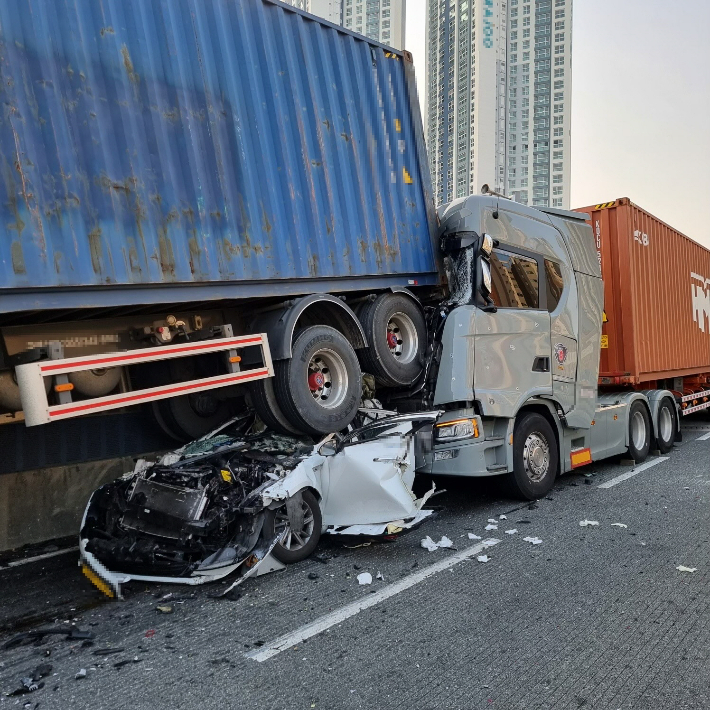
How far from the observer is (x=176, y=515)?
4.02 m

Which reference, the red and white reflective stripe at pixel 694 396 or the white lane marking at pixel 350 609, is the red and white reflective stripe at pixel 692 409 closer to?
the red and white reflective stripe at pixel 694 396

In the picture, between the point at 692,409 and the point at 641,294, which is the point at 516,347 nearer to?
the point at 641,294

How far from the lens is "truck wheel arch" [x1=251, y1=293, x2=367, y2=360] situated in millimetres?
4676

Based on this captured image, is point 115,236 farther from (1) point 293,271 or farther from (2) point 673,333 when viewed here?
(2) point 673,333

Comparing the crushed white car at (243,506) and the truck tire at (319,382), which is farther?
the truck tire at (319,382)

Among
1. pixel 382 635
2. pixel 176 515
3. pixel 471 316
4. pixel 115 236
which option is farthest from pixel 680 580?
pixel 115 236

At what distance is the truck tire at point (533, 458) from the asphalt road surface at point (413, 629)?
0.73 meters

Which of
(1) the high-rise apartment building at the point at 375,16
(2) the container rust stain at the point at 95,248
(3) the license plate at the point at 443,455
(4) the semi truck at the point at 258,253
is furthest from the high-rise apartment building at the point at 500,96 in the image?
(2) the container rust stain at the point at 95,248

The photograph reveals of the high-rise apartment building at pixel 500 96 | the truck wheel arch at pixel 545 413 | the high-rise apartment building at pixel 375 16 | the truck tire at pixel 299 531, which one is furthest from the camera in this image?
the high-rise apartment building at pixel 500 96

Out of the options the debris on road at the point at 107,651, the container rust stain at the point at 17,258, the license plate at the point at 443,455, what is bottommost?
the debris on road at the point at 107,651

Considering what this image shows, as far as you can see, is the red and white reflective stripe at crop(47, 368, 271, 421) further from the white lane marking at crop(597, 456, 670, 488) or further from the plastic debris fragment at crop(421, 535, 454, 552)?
the white lane marking at crop(597, 456, 670, 488)

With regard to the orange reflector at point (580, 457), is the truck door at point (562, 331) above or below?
above

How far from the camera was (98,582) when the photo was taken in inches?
160

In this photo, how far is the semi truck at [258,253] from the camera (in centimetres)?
357
